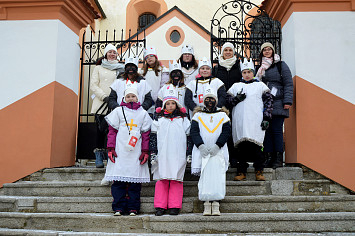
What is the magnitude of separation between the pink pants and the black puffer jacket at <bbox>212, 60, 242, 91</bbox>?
6.72 feet

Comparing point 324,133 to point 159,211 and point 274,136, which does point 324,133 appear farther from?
point 159,211

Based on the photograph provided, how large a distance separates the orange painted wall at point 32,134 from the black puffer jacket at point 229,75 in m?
2.84

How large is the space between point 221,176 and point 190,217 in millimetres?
651

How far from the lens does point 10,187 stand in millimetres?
5926

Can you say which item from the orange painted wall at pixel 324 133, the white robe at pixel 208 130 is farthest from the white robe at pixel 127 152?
the orange painted wall at pixel 324 133

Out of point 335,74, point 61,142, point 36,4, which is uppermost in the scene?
point 36,4

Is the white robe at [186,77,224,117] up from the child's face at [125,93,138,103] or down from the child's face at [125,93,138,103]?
up

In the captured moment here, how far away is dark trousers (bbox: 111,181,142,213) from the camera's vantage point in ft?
16.2

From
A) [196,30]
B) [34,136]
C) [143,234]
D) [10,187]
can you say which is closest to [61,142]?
[34,136]

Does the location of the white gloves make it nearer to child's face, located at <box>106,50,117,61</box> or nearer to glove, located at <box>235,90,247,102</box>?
glove, located at <box>235,90,247,102</box>

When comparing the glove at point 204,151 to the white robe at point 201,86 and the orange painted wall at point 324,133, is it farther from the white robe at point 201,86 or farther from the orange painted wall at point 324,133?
the orange painted wall at point 324,133

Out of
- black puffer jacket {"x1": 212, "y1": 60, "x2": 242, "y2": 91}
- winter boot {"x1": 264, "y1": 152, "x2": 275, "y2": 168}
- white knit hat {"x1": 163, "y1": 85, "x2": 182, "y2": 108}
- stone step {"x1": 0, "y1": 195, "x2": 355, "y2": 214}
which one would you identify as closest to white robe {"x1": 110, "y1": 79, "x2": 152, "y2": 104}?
white knit hat {"x1": 163, "y1": 85, "x2": 182, "y2": 108}

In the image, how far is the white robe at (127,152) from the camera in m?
4.98

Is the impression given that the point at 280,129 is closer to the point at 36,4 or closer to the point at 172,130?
the point at 172,130
